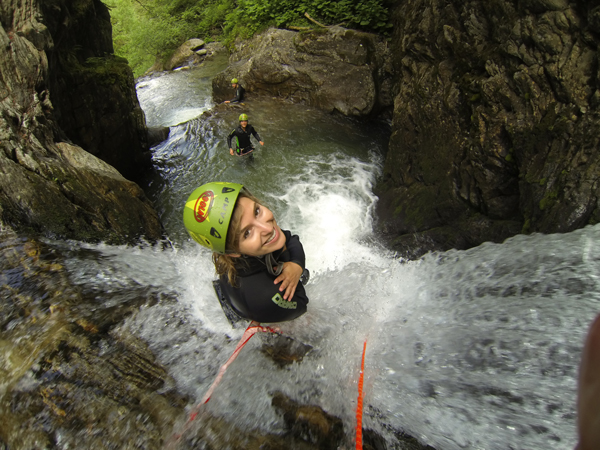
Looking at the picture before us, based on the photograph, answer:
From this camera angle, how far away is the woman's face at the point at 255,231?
1923 mm

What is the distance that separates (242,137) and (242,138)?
0.07 feet

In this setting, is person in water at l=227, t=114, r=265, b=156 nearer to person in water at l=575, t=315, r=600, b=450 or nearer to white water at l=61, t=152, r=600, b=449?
white water at l=61, t=152, r=600, b=449

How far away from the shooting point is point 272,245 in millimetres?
2002

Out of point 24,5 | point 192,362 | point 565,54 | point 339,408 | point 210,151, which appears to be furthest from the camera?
point 210,151

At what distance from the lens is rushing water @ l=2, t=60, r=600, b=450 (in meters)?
1.81

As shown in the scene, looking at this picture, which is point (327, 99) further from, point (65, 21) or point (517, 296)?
point (517, 296)

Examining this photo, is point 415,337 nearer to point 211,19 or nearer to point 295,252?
point 295,252

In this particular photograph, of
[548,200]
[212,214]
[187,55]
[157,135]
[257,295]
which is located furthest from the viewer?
[187,55]

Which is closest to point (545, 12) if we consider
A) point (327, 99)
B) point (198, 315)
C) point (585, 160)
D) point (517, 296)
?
point (585, 160)

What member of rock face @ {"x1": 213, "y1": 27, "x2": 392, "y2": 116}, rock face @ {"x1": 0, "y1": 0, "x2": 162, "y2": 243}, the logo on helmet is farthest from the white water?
rock face @ {"x1": 213, "y1": 27, "x2": 392, "y2": 116}

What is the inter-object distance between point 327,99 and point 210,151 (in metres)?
3.69

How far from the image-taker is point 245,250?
1.95m

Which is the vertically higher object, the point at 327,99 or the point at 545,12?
the point at 545,12

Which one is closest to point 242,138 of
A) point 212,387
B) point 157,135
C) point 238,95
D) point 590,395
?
point 157,135
